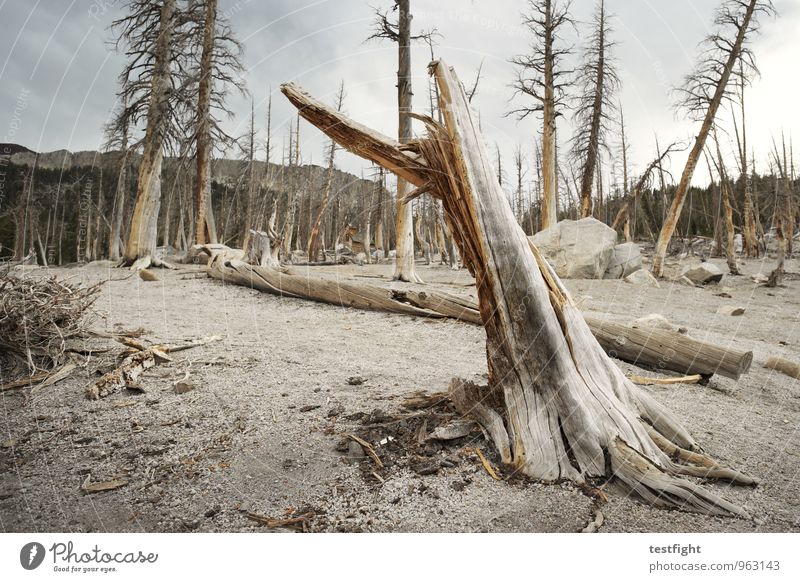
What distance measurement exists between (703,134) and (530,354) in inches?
484

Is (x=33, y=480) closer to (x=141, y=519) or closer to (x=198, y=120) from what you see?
(x=141, y=519)

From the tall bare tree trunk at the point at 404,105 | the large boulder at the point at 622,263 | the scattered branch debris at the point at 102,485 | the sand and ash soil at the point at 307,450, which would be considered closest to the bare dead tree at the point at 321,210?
the tall bare tree trunk at the point at 404,105

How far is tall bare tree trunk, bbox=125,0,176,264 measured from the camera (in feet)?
35.0

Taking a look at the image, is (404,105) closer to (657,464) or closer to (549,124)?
(549,124)

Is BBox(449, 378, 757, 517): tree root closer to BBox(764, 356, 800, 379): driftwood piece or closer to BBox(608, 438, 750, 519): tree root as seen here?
BBox(608, 438, 750, 519): tree root

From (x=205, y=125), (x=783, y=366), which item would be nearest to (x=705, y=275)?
(x=783, y=366)

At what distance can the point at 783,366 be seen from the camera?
471 centimetres

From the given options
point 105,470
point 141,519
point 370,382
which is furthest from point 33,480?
point 370,382

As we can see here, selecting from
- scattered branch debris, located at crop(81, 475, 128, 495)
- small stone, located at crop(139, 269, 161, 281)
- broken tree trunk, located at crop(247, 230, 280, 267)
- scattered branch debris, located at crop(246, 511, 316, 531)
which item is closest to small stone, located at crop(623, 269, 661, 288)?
broken tree trunk, located at crop(247, 230, 280, 267)

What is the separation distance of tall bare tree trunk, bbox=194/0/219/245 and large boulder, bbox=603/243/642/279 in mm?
12382

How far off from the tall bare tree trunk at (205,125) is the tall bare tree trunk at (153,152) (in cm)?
82

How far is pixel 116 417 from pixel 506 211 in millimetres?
2865

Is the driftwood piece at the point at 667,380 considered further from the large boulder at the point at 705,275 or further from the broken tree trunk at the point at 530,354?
the large boulder at the point at 705,275

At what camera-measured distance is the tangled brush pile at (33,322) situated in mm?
3508
